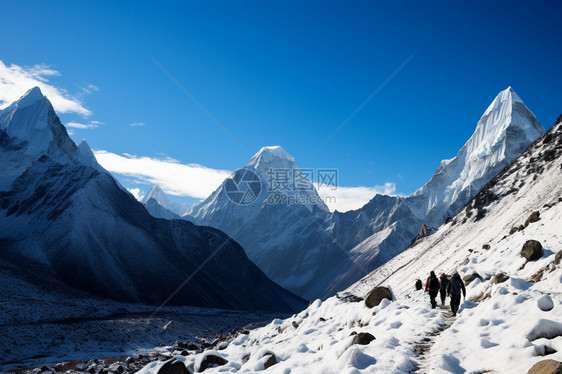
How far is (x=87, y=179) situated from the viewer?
505ft

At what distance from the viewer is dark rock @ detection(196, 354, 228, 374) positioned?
1825cm

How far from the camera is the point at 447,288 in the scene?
19875 mm

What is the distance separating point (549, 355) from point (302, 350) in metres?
9.86

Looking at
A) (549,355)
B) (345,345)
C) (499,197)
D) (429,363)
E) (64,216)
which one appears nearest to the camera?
(549,355)

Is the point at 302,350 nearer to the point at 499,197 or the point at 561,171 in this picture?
the point at 561,171

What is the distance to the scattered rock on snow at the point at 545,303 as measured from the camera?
12172 millimetres

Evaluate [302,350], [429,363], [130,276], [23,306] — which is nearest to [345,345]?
[429,363]

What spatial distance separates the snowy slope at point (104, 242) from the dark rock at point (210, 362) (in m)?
96.3

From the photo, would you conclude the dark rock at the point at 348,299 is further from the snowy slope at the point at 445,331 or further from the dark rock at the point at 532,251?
the dark rock at the point at 532,251

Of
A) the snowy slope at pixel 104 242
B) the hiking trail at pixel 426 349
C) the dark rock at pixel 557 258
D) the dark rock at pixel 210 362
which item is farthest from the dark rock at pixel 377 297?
the snowy slope at pixel 104 242

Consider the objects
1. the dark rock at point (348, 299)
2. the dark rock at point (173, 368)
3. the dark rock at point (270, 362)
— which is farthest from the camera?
the dark rock at point (348, 299)

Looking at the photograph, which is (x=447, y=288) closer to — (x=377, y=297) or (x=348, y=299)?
(x=377, y=297)

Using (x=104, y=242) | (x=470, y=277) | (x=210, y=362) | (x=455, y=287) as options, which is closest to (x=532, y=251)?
(x=470, y=277)

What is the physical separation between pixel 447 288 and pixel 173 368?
1324 cm
